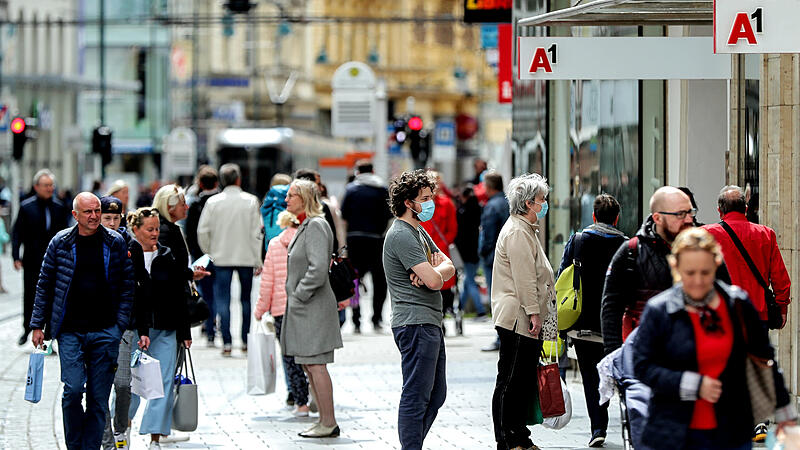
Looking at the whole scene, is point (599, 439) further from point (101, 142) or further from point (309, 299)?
point (101, 142)

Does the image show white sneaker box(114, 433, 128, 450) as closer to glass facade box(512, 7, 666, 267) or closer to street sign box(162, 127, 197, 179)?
glass facade box(512, 7, 666, 267)

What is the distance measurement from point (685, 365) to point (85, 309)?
4393 mm

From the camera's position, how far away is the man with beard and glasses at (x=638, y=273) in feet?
25.3

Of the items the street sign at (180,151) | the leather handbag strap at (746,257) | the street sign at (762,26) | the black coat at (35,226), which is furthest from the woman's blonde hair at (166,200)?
the street sign at (180,151)

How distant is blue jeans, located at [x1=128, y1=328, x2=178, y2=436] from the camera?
10398mm

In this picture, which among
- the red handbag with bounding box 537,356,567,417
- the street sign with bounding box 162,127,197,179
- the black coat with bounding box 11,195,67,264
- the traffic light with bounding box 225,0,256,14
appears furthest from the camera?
the street sign with bounding box 162,127,197,179

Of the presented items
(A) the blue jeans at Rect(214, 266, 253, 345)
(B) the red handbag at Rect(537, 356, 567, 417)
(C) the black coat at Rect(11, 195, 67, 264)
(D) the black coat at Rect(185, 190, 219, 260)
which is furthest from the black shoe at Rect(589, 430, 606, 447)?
(C) the black coat at Rect(11, 195, 67, 264)

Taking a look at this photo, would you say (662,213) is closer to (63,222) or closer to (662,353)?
(662,353)

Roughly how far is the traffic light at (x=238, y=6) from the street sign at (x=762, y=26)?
891 inches

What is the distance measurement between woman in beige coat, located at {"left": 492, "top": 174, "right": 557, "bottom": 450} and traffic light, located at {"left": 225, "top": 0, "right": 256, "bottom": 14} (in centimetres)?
2106

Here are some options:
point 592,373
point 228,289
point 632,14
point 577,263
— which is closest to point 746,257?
point 577,263

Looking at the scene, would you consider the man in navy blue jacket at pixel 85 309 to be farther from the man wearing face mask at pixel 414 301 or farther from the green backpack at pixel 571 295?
the green backpack at pixel 571 295

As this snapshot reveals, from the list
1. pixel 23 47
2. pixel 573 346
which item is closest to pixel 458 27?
pixel 23 47

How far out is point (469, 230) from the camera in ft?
65.7
